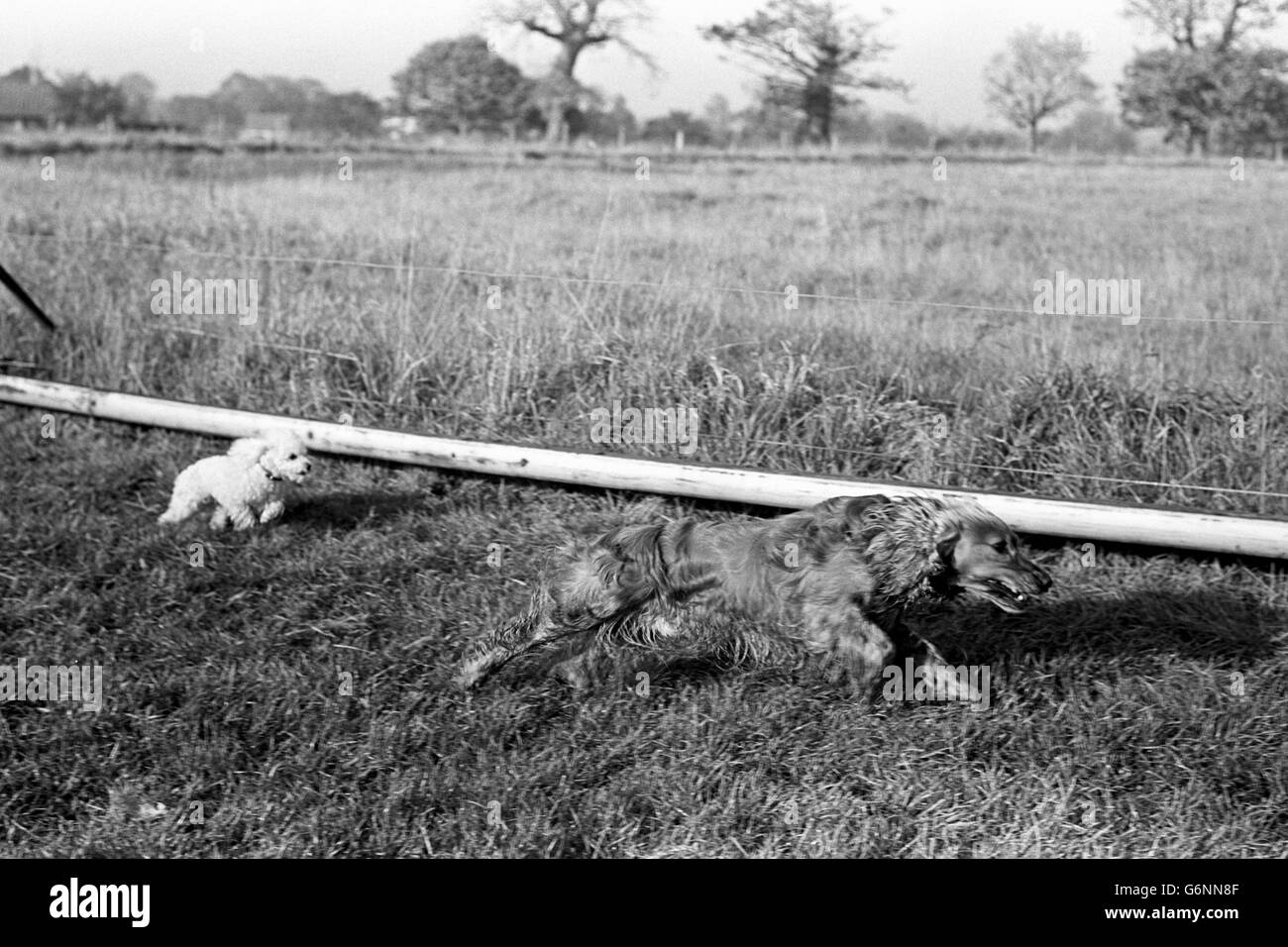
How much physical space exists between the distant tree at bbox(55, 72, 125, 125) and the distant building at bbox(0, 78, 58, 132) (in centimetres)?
85

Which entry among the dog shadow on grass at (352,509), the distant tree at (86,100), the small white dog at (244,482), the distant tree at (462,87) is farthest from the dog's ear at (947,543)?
the distant tree at (86,100)

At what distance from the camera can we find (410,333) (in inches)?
339

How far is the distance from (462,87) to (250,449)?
145 ft

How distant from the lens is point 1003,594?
4652 mm

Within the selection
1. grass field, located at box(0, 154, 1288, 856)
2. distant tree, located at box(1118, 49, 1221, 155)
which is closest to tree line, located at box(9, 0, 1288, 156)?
distant tree, located at box(1118, 49, 1221, 155)

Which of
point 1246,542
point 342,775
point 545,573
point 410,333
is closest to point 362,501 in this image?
point 410,333

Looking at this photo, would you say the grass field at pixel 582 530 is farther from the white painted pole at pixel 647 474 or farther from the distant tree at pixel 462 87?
the distant tree at pixel 462 87

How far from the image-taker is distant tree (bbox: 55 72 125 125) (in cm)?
4581

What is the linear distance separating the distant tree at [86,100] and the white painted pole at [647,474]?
42197mm

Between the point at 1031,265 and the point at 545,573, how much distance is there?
8854 millimetres

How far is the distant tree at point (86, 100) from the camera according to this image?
4581 cm

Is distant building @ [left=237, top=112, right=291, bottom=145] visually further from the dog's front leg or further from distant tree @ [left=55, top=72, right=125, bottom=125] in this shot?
the dog's front leg

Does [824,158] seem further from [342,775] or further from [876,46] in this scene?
[342,775]
